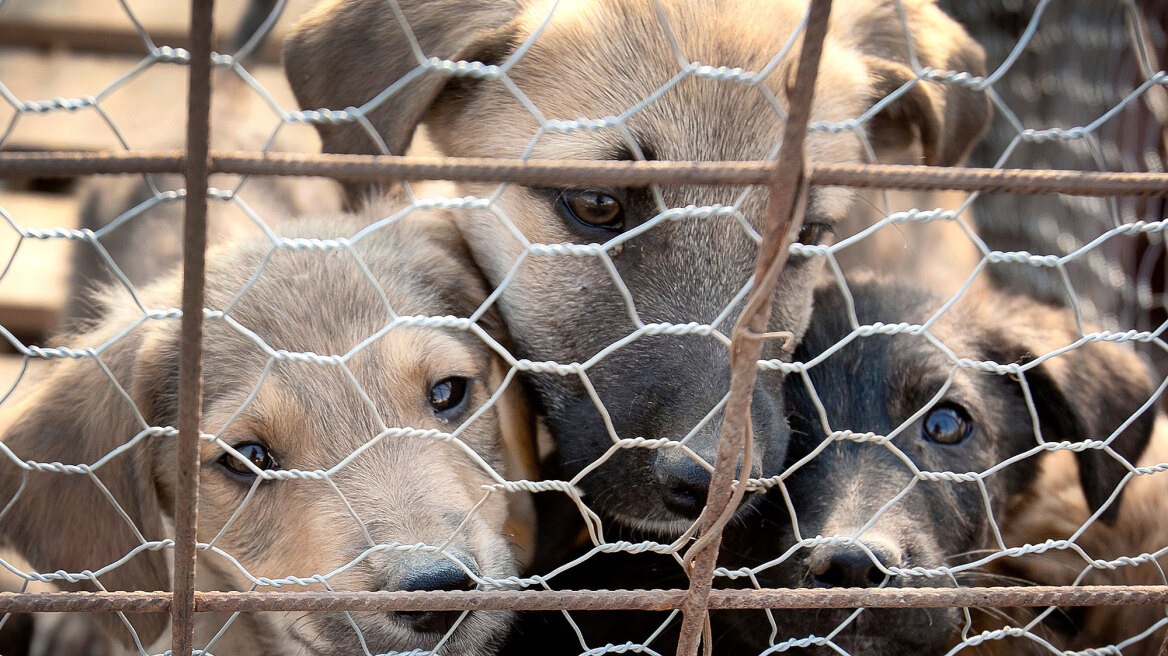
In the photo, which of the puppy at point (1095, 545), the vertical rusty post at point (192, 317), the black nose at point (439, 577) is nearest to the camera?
the vertical rusty post at point (192, 317)

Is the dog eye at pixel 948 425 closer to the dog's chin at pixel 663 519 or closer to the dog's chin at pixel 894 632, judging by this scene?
the dog's chin at pixel 894 632

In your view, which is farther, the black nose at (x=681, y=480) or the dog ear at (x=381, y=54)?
the dog ear at (x=381, y=54)

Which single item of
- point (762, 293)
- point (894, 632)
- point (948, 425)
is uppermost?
point (762, 293)

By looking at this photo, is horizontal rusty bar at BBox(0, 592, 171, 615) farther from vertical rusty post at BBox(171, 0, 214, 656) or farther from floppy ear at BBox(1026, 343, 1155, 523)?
floppy ear at BBox(1026, 343, 1155, 523)

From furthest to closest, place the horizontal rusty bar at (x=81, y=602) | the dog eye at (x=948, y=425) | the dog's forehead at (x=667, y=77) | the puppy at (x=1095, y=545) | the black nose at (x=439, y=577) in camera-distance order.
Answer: the puppy at (x=1095, y=545)
the dog eye at (x=948, y=425)
the dog's forehead at (x=667, y=77)
the black nose at (x=439, y=577)
the horizontal rusty bar at (x=81, y=602)

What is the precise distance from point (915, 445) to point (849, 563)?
518 millimetres

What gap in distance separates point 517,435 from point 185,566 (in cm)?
91

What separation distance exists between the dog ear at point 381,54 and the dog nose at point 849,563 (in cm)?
125

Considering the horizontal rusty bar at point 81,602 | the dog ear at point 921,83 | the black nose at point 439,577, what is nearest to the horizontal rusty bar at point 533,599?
the horizontal rusty bar at point 81,602

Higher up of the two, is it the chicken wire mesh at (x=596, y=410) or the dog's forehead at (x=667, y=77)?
the dog's forehead at (x=667, y=77)

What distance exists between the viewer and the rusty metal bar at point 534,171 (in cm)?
132

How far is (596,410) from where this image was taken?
2.10 metres

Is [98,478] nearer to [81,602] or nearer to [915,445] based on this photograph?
[81,602]

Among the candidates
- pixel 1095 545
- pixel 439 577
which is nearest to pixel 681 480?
pixel 439 577
